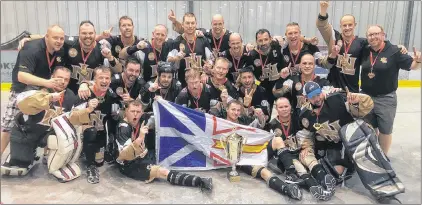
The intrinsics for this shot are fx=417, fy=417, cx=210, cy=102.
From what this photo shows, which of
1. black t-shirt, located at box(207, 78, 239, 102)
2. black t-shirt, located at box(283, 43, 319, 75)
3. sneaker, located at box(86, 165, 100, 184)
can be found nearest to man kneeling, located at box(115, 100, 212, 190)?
sneaker, located at box(86, 165, 100, 184)

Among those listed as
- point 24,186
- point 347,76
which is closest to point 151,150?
point 24,186

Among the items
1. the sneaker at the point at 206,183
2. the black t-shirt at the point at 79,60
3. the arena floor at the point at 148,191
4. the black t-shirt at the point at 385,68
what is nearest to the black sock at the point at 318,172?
the arena floor at the point at 148,191

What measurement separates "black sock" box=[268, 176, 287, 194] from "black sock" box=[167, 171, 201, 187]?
1.76ft

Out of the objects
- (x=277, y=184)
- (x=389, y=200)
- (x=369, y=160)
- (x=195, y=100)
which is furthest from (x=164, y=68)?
(x=389, y=200)

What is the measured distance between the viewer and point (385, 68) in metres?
3.51

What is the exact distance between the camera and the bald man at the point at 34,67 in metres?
3.20

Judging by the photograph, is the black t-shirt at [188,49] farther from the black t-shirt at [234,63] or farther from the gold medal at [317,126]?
the gold medal at [317,126]

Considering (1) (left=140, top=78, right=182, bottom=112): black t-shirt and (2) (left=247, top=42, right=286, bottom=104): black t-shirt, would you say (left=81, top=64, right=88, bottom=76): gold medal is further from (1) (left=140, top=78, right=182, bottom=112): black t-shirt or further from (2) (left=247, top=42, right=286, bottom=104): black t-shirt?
(2) (left=247, top=42, right=286, bottom=104): black t-shirt

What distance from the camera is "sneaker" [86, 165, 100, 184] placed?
3.21m

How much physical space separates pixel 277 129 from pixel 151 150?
1140mm

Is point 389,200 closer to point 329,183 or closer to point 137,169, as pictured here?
point 329,183

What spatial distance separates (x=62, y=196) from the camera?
2963mm

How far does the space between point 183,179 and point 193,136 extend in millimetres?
429

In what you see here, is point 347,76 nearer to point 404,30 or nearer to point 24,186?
point 24,186
